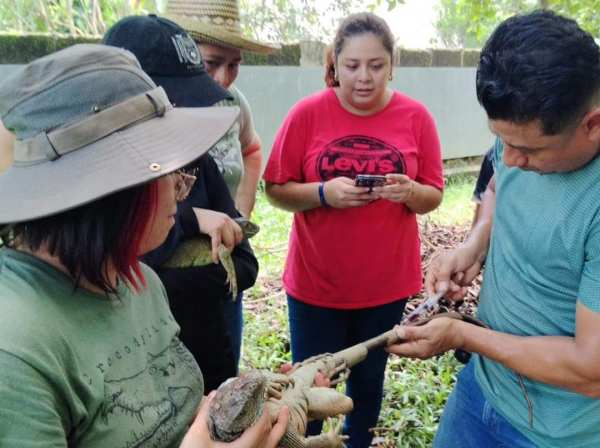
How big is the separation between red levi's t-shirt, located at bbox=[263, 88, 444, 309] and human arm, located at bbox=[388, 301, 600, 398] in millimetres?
846

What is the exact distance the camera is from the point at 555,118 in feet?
4.63

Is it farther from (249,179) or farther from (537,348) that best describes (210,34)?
(537,348)

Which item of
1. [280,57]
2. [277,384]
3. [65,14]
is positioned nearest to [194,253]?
[277,384]

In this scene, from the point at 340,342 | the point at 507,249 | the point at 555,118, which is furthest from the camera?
the point at 340,342

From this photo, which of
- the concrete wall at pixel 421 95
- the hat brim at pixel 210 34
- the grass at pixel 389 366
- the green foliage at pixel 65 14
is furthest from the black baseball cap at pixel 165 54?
the concrete wall at pixel 421 95

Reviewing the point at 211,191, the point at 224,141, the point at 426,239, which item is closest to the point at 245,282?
the point at 211,191

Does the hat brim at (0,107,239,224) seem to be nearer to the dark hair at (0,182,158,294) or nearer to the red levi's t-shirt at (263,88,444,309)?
the dark hair at (0,182,158,294)

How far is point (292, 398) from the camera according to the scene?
1.84 metres

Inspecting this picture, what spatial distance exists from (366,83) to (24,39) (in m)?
3.61

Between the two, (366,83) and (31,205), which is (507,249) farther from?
Result: (31,205)

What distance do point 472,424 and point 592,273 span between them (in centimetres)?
86

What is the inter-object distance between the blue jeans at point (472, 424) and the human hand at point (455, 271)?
34 centimetres

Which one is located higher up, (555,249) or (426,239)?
(555,249)

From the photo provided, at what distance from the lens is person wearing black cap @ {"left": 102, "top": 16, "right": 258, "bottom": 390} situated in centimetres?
181
